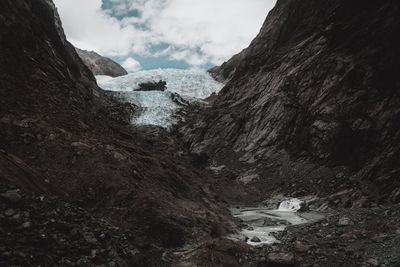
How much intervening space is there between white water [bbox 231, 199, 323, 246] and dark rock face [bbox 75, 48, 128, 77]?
81944mm

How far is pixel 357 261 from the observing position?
11.7 m

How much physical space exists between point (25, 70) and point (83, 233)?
13.4 metres

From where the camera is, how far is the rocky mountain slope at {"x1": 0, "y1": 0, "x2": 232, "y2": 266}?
31.8 ft

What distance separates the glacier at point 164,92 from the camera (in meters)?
56.3

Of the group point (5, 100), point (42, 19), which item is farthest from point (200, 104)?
point (5, 100)

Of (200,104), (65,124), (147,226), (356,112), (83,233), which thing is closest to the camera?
(83,233)

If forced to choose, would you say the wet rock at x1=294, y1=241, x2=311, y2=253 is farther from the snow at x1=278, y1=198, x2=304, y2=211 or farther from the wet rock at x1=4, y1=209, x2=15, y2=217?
the snow at x1=278, y1=198, x2=304, y2=211

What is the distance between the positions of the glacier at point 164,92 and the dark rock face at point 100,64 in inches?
395

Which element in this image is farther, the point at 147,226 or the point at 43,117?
the point at 43,117

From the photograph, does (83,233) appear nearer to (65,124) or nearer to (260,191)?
(65,124)

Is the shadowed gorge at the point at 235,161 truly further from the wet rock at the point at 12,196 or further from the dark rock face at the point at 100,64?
the dark rock face at the point at 100,64

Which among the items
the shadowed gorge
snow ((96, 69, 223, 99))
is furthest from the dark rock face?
the shadowed gorge

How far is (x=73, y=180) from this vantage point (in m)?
14.4

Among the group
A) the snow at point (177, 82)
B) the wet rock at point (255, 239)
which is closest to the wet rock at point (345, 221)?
the wet rock at point (255, 239)
